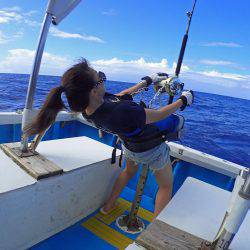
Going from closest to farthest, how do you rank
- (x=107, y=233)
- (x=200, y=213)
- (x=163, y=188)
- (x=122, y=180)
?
(x=200, y=213)
(x=163, y=188)
(x=107, y=233)
(x=122, y=180)

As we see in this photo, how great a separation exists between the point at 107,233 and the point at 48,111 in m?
1.45

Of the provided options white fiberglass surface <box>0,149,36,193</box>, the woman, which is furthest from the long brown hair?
white fiberglass surface <box>0,149,36,193</box>

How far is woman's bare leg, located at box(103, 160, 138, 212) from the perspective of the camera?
114 inches

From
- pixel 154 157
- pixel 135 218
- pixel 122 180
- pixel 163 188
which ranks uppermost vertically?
pixel 154 157

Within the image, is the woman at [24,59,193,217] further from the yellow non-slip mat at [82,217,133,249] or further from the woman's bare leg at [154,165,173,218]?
the yellow non-slip mat at [82,217,133,249]

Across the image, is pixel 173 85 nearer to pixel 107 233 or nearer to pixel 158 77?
pixel 158 77

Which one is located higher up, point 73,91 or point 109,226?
point 73,91

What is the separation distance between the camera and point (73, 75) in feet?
6.40

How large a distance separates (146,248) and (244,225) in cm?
82

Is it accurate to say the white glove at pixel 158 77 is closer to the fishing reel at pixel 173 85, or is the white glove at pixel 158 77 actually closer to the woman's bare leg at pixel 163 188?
the fishing reel at pixel 173 85

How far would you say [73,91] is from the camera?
6.40ft

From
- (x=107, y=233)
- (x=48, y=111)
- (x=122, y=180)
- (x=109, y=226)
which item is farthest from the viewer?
(x=122, y=180)

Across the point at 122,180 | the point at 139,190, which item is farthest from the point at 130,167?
the point at 139,190

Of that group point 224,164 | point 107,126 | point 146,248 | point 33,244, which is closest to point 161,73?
point 107,126
